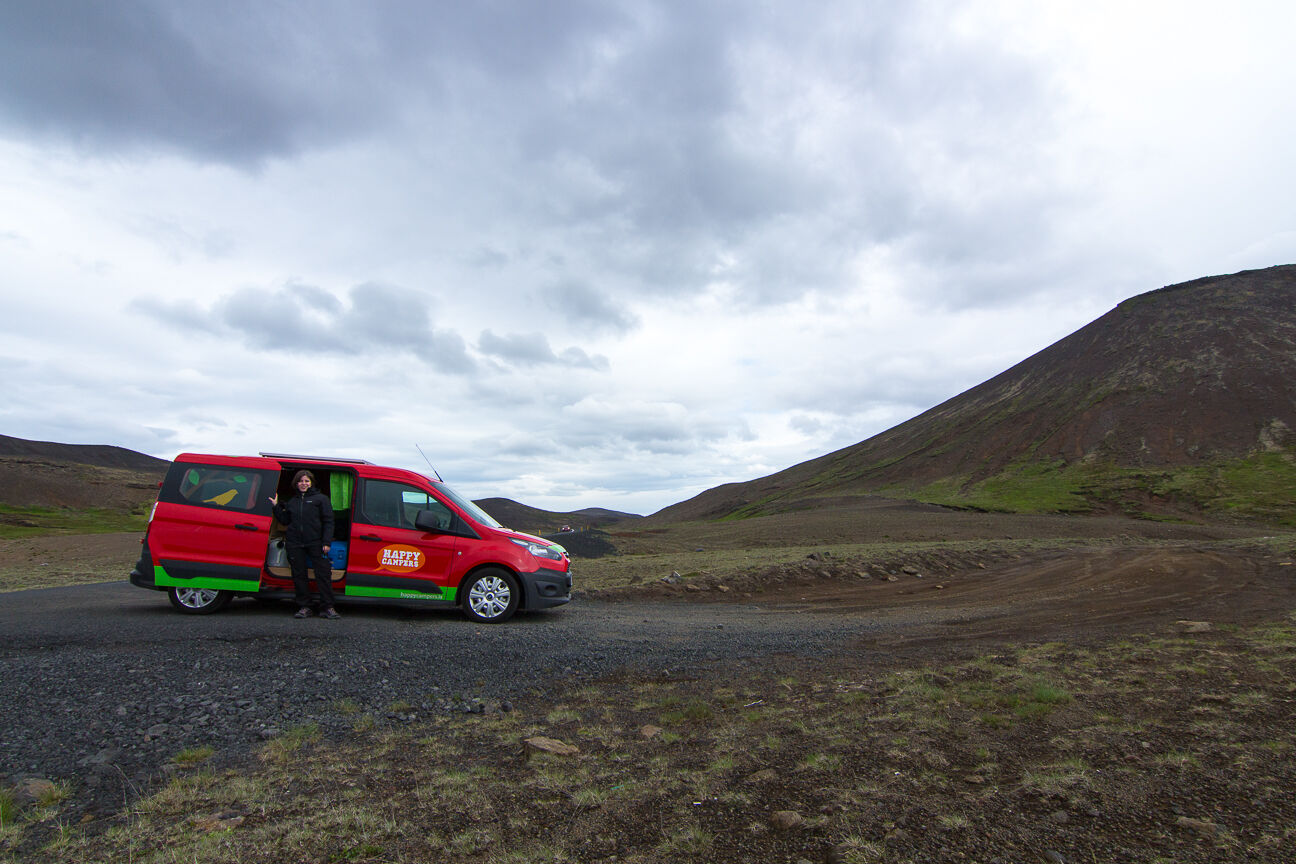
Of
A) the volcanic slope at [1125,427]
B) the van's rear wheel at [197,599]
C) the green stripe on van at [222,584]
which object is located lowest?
the van's rear wheel at [197,599]

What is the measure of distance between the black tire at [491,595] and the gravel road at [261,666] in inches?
13.1

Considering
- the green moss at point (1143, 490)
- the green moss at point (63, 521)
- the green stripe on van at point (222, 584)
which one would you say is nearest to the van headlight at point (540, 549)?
the green stripe on van at point (222, 584)

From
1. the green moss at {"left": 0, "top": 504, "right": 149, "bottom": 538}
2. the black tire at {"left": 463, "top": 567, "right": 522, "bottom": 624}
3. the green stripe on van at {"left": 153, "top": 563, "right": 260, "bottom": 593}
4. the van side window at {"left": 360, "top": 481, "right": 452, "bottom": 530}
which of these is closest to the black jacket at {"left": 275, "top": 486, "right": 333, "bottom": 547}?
the van side window at {"left": 360, "top": 481, "right": 452, "bottom": 530}

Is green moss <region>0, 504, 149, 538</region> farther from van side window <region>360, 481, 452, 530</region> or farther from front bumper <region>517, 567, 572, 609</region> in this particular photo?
front bumper <region>517, 567, 572, 609</region>

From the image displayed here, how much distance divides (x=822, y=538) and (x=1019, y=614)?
24220mm

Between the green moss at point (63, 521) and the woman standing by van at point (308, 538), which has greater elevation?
the woman standing by van at point (308, 538)

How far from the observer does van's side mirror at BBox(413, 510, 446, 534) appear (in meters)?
9.61

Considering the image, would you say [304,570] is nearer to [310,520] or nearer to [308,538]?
[308,538]

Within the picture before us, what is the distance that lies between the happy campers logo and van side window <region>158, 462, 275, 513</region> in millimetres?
1770

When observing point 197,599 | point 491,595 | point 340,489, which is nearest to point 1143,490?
point 491,595

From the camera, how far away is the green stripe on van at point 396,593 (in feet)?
31.2

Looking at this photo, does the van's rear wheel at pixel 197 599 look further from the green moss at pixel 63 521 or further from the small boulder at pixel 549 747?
the green moss at pixel 63 521

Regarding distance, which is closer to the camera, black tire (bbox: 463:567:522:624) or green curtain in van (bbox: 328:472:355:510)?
black tire (bbox: 463:567:522:624)

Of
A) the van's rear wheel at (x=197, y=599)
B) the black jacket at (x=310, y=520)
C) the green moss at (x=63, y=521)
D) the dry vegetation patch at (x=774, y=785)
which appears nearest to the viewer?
the dry vegetation patch at (x=774, y=785)
